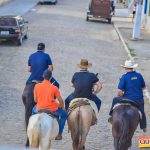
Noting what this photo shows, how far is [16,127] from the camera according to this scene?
47.3ft

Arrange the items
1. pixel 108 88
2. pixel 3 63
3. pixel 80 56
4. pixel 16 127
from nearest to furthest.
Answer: pixel 16 127, pixel 108 88, pixel 3 63, pixel 80 56

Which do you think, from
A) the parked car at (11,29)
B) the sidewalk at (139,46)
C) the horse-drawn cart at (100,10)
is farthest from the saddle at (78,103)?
the horse-drawn cart at (100,10)

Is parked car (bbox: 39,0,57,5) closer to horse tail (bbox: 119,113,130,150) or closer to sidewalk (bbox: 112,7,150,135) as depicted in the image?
sidewalk (bbox: 112,7,150,135)

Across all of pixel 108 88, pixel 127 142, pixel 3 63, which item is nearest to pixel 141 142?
pixel 127 142

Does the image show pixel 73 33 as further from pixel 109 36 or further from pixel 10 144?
pixel 10 144

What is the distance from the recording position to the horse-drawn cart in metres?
49.1

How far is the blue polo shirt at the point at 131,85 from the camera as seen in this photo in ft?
39.5

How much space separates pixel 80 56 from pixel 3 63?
4.98m

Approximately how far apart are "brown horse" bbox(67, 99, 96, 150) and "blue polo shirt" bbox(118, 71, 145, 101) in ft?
3.34

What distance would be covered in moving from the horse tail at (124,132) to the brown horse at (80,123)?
0.78 meters

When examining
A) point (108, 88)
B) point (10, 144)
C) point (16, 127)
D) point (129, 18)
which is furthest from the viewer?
point (129, 18)

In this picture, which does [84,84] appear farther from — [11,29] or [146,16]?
[146,16]

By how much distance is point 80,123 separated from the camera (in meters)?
11.6

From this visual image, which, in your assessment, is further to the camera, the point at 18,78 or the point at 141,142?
the point at 18,78
